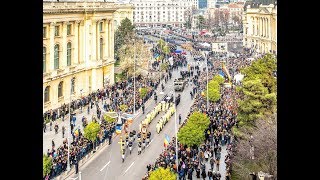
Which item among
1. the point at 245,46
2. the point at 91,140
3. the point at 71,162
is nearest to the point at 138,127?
the point at 91,140

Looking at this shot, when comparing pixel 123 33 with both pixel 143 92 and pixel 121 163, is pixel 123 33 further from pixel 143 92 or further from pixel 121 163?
pixel 121 163

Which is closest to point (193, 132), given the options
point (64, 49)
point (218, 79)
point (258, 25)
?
point (64, 49)

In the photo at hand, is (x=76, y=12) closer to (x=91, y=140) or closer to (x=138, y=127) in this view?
(x=138, y=127)

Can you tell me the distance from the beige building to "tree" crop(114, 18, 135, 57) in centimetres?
262

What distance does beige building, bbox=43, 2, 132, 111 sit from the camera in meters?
15.5

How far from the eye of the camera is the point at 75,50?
17594mm

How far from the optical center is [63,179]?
9922 millimetres

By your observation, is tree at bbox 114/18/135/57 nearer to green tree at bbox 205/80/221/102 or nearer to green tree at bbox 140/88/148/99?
green tree at bbox 140/88/148/99

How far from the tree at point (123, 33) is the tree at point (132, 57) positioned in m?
0.41

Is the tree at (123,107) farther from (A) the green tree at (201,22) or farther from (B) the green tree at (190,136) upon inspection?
(A) the green tree at (201,22)

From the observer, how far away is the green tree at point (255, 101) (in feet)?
37.0

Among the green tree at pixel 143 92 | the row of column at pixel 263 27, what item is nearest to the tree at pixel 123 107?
the green tree at pixel 143 92
